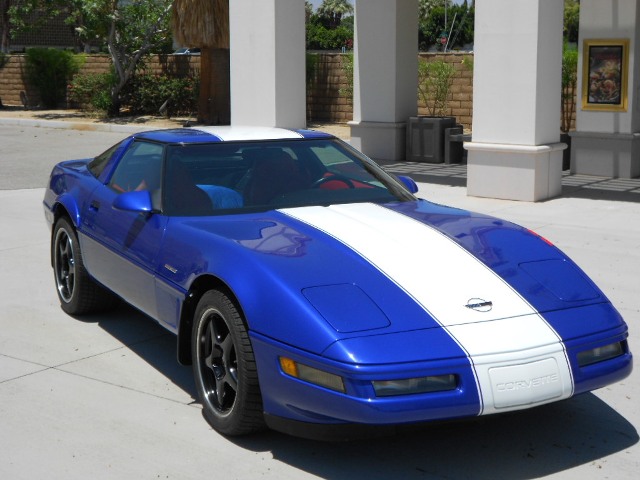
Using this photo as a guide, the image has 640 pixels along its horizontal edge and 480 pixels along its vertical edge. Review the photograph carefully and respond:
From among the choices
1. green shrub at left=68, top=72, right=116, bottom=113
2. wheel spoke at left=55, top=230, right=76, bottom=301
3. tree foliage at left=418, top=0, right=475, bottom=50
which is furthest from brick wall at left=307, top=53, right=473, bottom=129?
tree foliage at left=418, top=0, right=475, bottom=50

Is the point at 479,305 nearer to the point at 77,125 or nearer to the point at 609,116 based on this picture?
the point at 609,116

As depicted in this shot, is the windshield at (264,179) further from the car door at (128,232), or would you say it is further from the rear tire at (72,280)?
the rear tire at (72,280)

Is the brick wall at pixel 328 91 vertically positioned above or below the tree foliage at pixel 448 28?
below

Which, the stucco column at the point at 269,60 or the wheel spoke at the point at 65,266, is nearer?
the wheel spoke at the point at 65,266

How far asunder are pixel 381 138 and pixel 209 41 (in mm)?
8344

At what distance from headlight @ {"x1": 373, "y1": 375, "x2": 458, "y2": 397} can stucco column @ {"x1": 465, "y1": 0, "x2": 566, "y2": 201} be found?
823cm

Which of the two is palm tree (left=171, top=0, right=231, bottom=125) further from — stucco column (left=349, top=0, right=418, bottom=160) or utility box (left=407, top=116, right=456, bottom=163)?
utility box (left=407, top=116, right=456, bottom=163)

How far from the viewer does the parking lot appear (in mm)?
4234

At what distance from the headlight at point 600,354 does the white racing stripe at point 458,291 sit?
135 millimetres

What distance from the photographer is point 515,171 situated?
469 inches

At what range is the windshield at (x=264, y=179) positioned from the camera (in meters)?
5.44

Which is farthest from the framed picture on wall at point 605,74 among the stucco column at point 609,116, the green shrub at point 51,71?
the green shrub at point 51,71

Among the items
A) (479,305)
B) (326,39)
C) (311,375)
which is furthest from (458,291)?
(326,39)

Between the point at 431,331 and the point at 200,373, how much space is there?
1.30m
